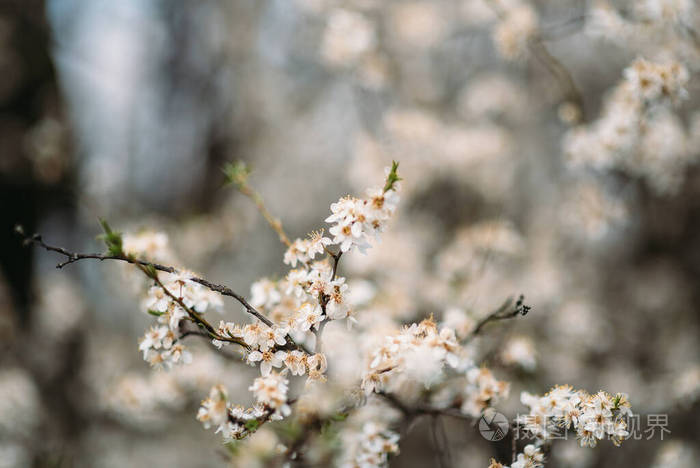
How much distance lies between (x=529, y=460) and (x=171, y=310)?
1.05m

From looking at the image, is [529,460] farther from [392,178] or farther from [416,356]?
[392,178]

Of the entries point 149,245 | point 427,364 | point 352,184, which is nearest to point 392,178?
point 427,364

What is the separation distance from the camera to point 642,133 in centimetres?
234

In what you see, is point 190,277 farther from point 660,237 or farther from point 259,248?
point 660,237

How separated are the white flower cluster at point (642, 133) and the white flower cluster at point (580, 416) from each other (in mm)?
1310

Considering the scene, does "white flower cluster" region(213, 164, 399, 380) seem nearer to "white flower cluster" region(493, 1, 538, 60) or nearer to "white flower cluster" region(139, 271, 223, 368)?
"white flower cluster" region(139, 271, 223, 368)

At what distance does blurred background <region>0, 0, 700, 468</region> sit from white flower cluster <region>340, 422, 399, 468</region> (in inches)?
37.3

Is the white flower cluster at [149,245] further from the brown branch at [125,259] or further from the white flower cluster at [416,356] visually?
the white flower cluster at [416,356]

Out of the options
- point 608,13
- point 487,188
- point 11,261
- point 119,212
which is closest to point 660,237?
point 487,188

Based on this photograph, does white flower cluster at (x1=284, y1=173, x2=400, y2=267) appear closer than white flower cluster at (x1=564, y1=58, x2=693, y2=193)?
Yes

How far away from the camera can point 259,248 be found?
15.9 feet

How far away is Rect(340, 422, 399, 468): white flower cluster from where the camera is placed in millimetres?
1347

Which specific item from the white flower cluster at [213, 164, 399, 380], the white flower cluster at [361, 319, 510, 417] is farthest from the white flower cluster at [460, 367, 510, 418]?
the white flower cluster at [213, 164, 399, 380]

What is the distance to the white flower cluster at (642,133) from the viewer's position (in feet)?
6.64
